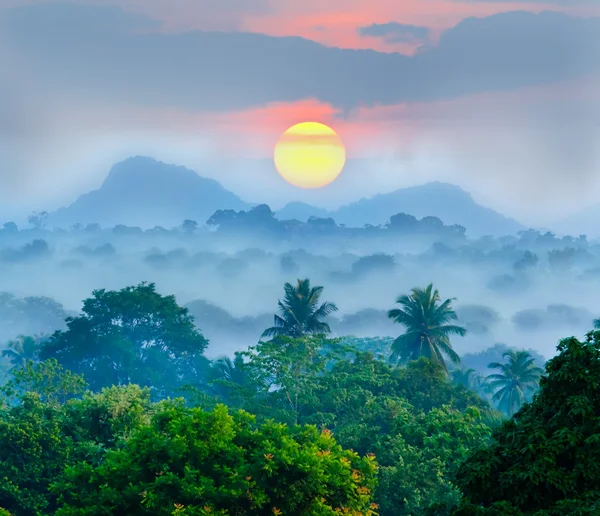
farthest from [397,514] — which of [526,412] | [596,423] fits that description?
[596,423]

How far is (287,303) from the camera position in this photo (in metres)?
65.8

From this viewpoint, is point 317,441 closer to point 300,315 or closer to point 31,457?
point 31,457

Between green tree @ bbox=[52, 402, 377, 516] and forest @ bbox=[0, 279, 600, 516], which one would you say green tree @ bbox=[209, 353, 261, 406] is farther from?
green tree @ bbox=[52, 402, 377, 516]

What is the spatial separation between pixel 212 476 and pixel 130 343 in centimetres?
5516

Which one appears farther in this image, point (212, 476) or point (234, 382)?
point (234, 382)

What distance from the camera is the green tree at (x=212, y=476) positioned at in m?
27.1

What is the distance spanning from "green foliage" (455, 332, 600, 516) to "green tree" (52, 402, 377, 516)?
8980mm

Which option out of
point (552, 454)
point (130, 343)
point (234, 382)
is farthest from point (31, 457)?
point (130, 343)

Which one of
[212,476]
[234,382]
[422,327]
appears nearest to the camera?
[212,476]

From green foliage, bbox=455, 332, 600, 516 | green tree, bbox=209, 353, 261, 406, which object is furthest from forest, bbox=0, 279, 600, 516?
green tree, bbox=209, 353, 261, 406

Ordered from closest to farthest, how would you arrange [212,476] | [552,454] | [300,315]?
[552,454]
[212,476]
[300,315]

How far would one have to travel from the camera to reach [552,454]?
59.4 ft

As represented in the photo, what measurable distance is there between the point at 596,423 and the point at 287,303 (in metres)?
47.9

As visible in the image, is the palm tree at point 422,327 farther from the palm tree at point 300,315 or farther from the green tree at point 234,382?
the green tree at point 234,382
